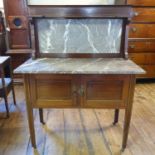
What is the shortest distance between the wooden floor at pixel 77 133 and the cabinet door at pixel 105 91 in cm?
48

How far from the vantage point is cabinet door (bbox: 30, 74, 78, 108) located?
1.37m

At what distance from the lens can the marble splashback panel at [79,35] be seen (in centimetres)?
162

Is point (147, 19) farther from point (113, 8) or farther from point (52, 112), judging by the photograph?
point (52, 112)

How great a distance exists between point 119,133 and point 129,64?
0.80 meters

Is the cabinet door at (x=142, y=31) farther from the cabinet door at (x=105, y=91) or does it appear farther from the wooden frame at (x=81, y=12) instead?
the cabinet door at (x=105, y=91)

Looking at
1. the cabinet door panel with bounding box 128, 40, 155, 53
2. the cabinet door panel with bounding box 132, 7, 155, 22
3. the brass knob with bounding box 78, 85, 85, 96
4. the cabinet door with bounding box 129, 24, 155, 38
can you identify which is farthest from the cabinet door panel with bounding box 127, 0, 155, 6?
the brass knob with bounding box 78, 85, 85, 96

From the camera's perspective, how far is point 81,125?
203 cm

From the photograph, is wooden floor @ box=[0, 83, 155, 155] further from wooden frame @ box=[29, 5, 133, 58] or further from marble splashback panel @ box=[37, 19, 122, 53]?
wooden frame @ box=[29, 5, 133, 58]

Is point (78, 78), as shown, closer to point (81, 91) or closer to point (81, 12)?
point (81, 91)

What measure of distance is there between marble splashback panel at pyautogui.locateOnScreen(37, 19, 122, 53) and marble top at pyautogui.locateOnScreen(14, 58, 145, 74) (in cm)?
11

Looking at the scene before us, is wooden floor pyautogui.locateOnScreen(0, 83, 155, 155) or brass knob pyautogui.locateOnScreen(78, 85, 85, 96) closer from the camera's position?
brass knob pyautogui.locateOnScreen(78, 85, 85, 96)

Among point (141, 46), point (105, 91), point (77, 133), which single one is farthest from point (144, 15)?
point (77, 133)

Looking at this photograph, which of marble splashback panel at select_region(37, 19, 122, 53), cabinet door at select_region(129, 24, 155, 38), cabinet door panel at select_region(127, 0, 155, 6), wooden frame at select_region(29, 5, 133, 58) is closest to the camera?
wooden frame at select_region(29, 5, 133, 58)

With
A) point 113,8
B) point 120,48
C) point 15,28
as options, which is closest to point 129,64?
point 120,48
